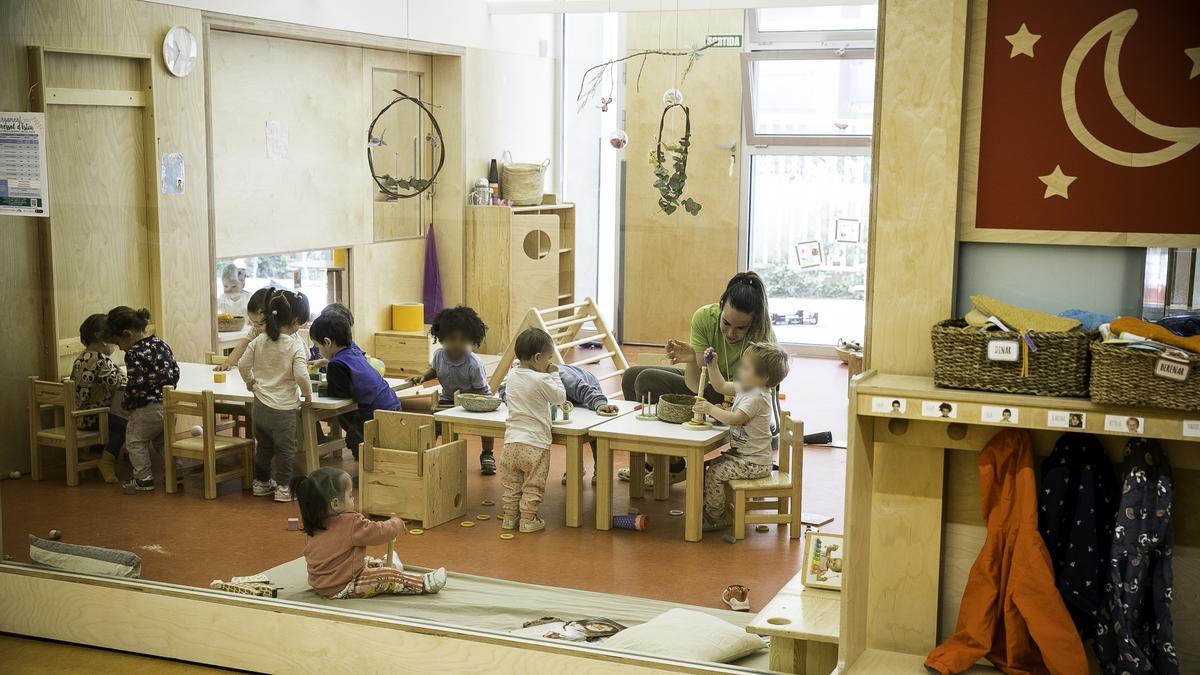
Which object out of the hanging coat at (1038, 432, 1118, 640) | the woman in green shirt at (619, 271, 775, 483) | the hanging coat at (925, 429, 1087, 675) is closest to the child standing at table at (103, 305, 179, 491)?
the woman in green shirt at (619, 271, 775, 483)

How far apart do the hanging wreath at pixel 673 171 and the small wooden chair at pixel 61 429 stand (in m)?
2.39

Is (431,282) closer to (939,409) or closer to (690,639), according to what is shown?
(690,639)

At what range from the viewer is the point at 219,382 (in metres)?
4.48

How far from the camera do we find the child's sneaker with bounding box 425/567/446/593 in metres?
4.01

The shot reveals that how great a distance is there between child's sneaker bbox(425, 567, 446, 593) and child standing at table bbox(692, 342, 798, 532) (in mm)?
920

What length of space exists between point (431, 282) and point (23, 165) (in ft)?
5.53

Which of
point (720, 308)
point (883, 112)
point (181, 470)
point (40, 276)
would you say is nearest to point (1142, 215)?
point (883, 112)

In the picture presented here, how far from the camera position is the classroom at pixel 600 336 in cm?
312

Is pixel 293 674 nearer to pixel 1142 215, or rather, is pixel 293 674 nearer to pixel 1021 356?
pixel 1021 356

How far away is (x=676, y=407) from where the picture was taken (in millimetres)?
4016

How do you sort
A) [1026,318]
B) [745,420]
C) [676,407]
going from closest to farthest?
[1026,318], [745,420], [676,407]

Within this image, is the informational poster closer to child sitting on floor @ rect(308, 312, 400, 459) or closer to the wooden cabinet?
child sitting on floor @ rect(308, 312, 400, 459)

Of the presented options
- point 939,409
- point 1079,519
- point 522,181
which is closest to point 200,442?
point 522,181

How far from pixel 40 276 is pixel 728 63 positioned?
2784mm
